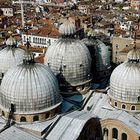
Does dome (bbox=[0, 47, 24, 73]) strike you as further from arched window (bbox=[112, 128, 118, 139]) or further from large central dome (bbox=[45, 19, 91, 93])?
arched window (bbox=[112, 128, 118, 139])

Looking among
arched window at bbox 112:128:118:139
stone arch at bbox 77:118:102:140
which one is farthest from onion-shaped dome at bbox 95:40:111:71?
arched window at bbox 112:128:118:139

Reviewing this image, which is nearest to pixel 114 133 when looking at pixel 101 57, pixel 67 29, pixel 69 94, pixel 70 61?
pixel 69 94

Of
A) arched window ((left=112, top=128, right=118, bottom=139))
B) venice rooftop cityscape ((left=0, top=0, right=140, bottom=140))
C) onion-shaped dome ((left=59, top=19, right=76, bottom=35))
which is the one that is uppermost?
onion-shaped dome ((left=59, top=19, right=76, bottom=35))

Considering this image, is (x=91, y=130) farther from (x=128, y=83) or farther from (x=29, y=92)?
(x=29, y=92)

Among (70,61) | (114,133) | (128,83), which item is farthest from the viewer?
(70,61)

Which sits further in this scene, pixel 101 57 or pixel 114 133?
pixel 101 57

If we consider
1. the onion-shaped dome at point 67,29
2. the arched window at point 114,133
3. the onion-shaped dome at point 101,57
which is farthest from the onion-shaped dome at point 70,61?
the arched window at point 114,133

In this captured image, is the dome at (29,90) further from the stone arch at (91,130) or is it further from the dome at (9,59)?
the dome at (9,59)
